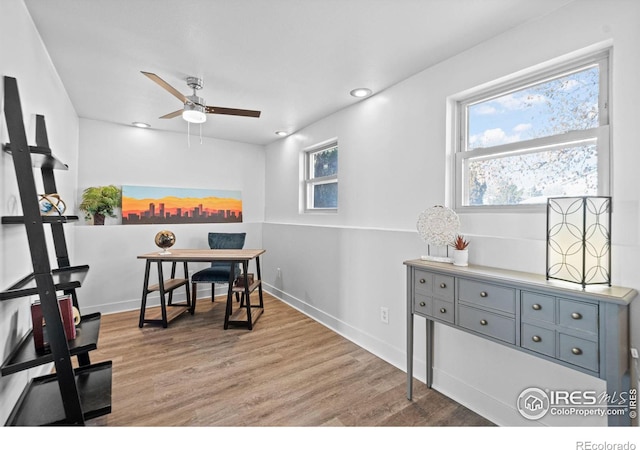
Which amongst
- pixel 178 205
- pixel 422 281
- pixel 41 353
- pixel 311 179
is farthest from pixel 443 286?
pixel 178 205

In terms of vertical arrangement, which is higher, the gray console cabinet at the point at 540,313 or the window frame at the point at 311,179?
the window frame at the point at 311,179

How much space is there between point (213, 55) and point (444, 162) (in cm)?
187

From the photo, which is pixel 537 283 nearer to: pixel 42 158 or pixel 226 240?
pixel 42 158

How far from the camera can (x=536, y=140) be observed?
1808 millimetres

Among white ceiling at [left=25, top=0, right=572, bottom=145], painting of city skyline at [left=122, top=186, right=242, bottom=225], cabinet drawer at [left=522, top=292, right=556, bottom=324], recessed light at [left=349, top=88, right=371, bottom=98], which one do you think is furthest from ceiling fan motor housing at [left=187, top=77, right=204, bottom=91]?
cabinet drawer at [left=522, top=292, right=556, bottom=324]

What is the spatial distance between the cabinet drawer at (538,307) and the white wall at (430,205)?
0.33 m

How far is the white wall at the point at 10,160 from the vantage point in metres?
1.43

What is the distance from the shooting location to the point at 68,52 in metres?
2.14

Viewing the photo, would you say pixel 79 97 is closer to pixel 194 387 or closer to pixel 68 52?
pixel 68 52

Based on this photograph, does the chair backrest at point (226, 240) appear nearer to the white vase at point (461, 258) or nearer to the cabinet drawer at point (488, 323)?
the white vase at point (461, 258)

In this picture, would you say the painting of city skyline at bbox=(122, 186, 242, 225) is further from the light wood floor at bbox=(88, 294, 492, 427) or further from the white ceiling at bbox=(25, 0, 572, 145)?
the light wood floor at bbox=(88, 294, 492, 427)

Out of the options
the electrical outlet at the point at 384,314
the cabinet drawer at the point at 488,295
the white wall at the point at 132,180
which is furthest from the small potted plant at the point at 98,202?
the cabinet drawer at the point at 488,295

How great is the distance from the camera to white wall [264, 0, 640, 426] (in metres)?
1.44

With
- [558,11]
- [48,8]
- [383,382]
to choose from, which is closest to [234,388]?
[383,382]
